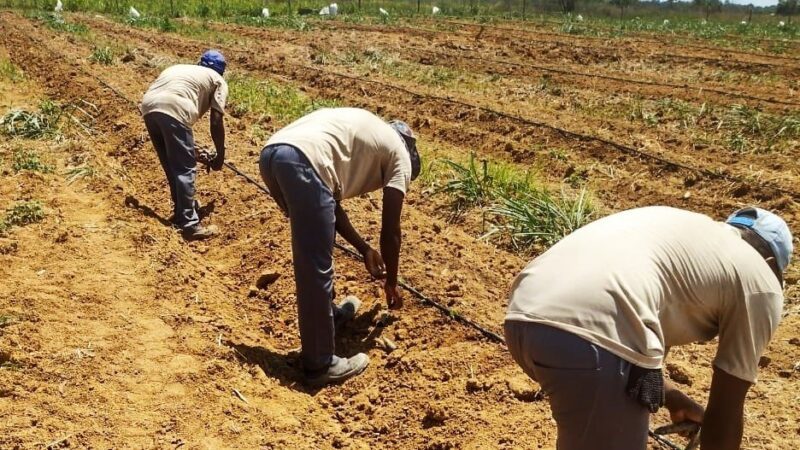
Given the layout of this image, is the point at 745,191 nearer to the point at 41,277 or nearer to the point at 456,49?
the point at 41,277

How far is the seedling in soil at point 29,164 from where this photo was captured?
6305mm

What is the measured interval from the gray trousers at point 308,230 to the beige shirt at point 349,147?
7cm

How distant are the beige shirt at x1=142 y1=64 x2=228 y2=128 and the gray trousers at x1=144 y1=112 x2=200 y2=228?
6 cm

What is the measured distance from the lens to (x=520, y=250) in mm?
5266

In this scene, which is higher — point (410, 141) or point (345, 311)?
point (410, 141)

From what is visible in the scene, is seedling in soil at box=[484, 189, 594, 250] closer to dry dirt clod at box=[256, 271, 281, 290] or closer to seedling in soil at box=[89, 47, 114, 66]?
dry dirt clod at box=[256, 271, 281, 290]

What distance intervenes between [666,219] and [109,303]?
335 centimetres

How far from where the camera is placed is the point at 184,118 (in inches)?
204

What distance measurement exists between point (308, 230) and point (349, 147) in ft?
1.51

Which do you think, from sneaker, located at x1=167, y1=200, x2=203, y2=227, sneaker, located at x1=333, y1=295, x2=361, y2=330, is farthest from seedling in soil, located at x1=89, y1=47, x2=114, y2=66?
sneaker, located at x1=333, y1=295, x2=361, y2=330

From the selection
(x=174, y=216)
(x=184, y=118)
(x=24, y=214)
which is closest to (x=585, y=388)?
(x=184, y=118)

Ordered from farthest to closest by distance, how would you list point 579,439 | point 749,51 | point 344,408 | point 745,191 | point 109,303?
1. point 749,51
2. point 745,191
3. point 109,303
4. point 344,408
5. point 579,439

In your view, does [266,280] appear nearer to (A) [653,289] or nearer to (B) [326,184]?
(B) [326,184]

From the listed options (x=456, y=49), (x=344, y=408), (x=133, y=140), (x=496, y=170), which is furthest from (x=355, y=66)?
(x=344, y=408)
